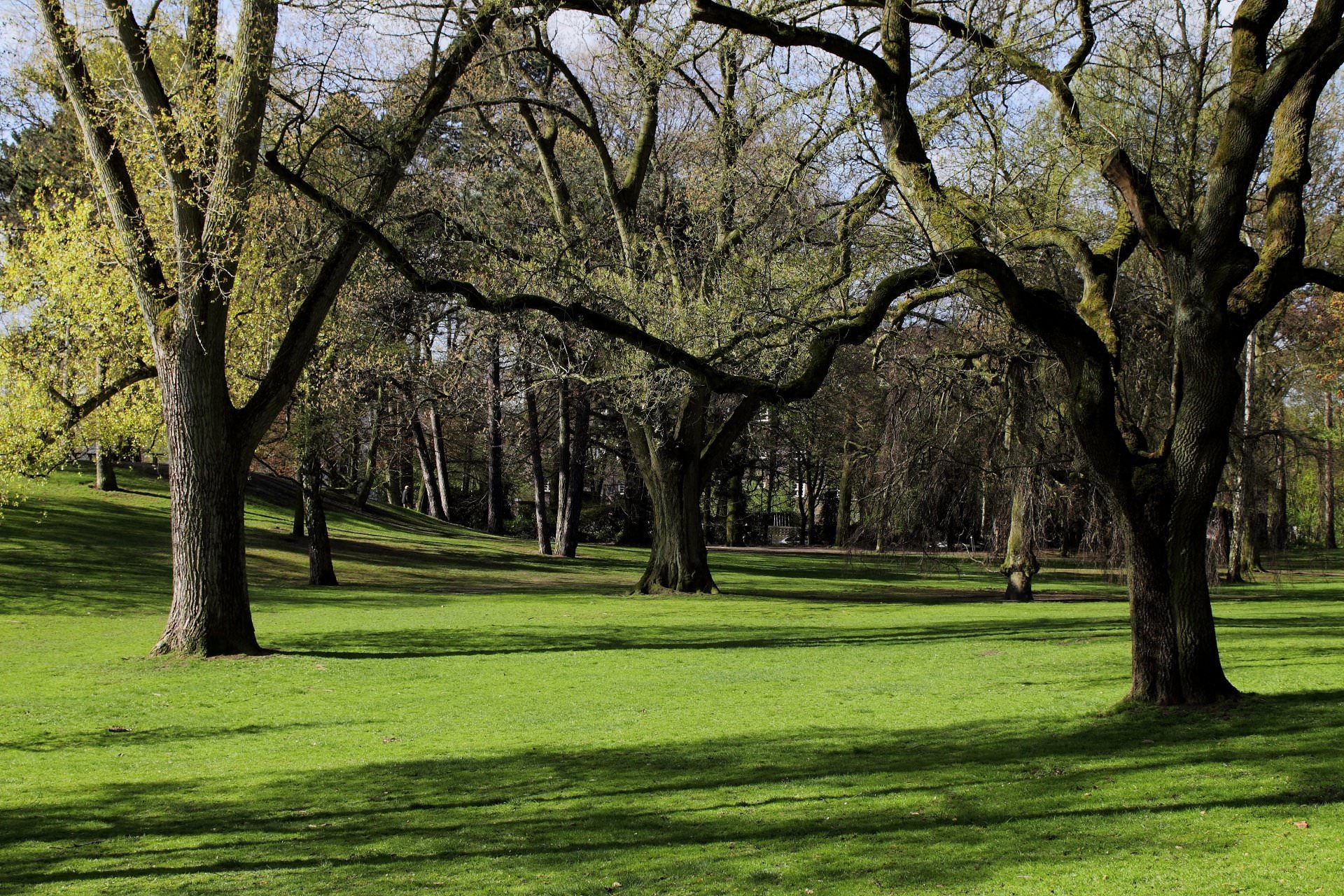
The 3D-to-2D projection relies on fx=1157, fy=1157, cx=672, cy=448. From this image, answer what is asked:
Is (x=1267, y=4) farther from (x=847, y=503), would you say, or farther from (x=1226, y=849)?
(x=847, y=503)

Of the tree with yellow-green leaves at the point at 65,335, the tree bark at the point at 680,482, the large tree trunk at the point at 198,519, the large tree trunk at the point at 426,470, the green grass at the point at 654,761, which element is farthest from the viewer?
the large tree trunk at the point at 426,470

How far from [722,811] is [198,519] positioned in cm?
1082

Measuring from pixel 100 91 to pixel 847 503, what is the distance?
42.6 metres

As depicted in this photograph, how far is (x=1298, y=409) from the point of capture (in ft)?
196

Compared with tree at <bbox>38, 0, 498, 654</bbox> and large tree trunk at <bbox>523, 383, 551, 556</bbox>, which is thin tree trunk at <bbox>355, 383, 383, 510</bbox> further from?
tree at <bbox>38, 0, 498, 654</bbox>

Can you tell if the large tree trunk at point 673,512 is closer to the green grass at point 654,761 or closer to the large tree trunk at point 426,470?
the green grass at point 654,761

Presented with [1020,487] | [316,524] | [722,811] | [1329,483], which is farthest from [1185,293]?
[1329,483]

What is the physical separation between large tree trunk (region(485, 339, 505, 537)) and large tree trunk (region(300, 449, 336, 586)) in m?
5.63

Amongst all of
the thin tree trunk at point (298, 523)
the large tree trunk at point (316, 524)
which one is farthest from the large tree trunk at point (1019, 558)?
the thin tree trunk at point (298, 523)

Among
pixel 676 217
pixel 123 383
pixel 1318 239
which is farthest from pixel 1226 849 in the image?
pixel 676 217

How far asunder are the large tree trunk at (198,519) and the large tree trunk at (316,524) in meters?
10.7

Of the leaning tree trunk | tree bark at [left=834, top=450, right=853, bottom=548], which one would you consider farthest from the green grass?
tree bark at [left=834, top=450, right=853, bottom=548]

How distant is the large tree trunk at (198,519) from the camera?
16453 millimetres

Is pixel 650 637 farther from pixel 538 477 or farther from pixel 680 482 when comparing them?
pixel 538 477
